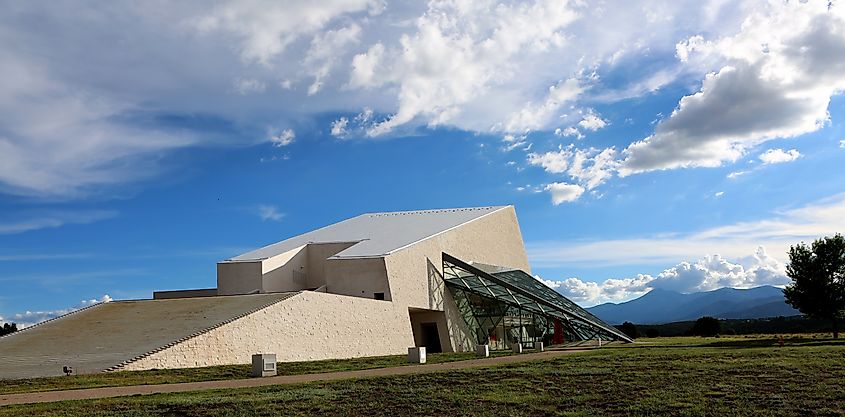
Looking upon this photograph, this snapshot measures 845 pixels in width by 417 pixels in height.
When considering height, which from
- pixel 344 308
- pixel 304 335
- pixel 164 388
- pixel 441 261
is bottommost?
pixel 164 388

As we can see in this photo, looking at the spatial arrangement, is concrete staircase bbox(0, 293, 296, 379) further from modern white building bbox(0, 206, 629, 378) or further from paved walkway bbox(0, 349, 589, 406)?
paved walkway bbox(0, 349, 589, 406)

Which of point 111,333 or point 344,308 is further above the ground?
point 344,308

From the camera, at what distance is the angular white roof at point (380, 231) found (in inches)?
1545

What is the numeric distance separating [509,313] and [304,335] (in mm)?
16178

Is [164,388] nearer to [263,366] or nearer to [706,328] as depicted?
[263,366]

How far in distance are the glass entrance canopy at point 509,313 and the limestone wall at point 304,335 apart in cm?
620

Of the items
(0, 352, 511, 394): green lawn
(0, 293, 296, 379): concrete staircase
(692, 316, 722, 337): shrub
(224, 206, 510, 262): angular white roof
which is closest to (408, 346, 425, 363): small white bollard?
(0, 352, 511, 394): green lawn

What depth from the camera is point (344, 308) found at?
1268 inches

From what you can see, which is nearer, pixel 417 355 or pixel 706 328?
pixel 417 355

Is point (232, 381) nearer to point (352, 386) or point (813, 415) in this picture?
point (352, 386)

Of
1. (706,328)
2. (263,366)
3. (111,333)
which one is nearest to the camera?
(263,366)

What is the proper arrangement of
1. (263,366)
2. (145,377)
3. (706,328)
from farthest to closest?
(706,328) < (145,377) < (263,366)

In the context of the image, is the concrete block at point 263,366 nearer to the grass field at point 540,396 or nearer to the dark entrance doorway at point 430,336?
the grass field at point 540,396

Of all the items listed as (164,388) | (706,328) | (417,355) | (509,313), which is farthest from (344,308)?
(706,328)
